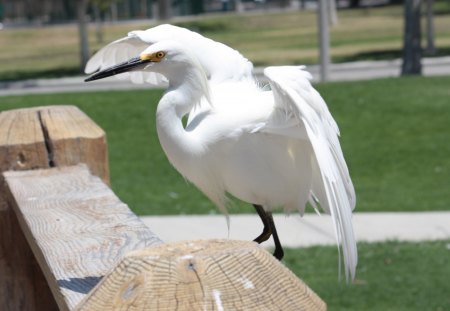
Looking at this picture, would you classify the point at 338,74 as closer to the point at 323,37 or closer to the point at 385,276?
the point at 323,37

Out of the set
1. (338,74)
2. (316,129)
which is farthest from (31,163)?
(338,74)

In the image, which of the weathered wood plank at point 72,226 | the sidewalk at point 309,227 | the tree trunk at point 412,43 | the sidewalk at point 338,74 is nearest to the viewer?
the weathered wood plank at point 72,226

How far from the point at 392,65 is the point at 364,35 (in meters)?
12.4

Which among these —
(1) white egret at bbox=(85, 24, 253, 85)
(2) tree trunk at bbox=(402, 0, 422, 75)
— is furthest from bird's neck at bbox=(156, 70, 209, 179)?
(2) tree trunk at bbox=(402, 0, 422, 75)

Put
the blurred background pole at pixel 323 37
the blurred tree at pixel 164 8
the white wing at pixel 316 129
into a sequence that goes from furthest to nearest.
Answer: the blurred tree at pixel 164 8, the blurred background pole at pixel 323 37, the white wing at pixel 316 129

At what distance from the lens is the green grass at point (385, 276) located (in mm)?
5773

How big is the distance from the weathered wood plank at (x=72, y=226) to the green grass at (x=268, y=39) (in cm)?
2168

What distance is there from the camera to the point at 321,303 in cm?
157

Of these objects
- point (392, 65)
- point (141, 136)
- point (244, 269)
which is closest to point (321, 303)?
point (244, 269)

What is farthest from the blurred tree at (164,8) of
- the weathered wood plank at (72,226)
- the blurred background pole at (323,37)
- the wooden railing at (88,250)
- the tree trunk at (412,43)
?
the weathered wood plank at (72,226)

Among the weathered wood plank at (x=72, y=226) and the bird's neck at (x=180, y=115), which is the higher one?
the bird's neck at (x=180, y=115)

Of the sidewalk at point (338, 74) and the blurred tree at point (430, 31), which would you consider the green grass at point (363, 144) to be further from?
the blurred tree at point (430, 31)

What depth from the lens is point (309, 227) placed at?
780 centimetres

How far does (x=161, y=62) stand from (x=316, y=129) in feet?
1.85
